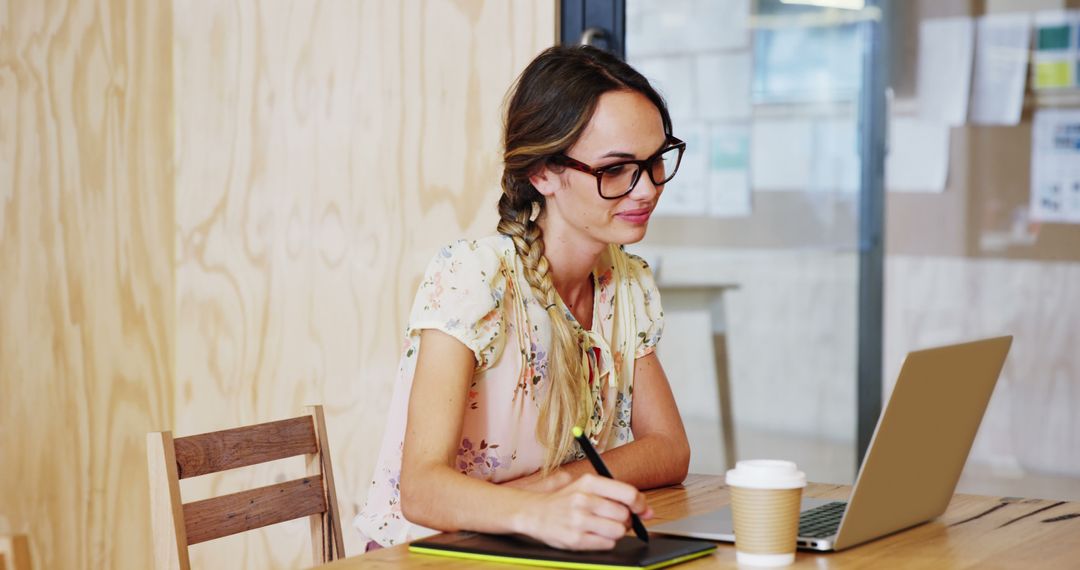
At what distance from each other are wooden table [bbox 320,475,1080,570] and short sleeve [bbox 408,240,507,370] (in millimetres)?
296

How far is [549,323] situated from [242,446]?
1.47 ft

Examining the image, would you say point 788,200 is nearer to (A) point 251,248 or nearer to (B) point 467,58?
(B) point 467,58

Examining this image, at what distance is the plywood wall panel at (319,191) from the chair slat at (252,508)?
1031mm

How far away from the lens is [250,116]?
3100 millimetres

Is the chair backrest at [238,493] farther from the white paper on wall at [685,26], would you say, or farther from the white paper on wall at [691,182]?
the white paper on wall at [685,26]

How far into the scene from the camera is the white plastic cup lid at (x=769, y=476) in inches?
48.2

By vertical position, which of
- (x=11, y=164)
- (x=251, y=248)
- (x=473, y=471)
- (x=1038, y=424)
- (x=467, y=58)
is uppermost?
(x=467, y=58)

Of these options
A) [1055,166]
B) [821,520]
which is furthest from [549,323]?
[1055,166]

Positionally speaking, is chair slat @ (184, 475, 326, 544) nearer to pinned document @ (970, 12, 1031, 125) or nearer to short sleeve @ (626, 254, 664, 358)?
short sleeve @ (626, 254, 664, 358)

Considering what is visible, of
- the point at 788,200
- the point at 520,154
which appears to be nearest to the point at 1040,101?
the point at 788,200

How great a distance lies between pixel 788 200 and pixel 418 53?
0.86 meters

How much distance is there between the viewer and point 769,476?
4.01 feet

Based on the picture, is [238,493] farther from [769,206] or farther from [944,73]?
[944,73]

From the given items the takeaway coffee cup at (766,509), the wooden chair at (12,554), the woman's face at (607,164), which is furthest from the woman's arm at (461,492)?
the wooden chair at (12,554)
